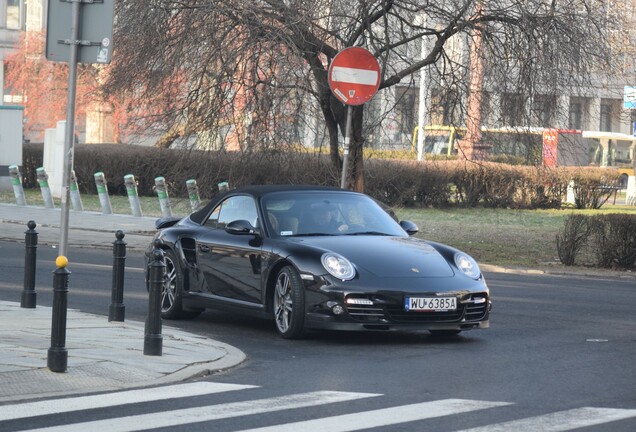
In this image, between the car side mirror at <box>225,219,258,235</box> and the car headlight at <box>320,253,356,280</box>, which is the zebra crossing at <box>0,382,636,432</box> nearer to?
the car headlight at <box>320,253,356,280</box>

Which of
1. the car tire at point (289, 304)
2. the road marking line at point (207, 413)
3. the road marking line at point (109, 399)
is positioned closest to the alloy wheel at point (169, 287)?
the car tire at point (289, 304)

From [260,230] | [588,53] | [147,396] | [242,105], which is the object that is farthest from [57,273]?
[588,53]

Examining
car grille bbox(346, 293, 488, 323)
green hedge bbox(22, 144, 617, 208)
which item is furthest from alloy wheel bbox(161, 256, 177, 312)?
green hedge bbox(22, 144, 617, 208)

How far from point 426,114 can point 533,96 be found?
2.68 meters

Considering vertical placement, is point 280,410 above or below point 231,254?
below

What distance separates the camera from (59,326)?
360 inches

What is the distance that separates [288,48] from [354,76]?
269cm

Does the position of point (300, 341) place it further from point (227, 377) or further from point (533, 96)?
point (533, 96)

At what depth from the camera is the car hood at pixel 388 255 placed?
11.4 metres

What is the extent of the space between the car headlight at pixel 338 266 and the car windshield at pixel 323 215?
875mm

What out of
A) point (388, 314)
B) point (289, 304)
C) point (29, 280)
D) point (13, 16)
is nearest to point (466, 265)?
point (388, 314)

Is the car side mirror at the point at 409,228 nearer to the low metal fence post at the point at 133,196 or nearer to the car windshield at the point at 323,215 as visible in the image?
the car windshield at the point at 323,215

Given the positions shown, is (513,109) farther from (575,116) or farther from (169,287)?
(169,287)

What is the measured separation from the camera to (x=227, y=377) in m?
9.48
